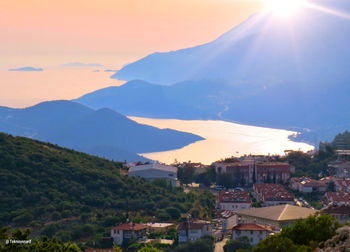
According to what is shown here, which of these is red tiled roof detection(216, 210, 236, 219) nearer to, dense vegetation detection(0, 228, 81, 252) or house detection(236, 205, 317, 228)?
house detection(236, 205, 317, 228)

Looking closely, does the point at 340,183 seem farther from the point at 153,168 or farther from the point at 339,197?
the point at 153,168

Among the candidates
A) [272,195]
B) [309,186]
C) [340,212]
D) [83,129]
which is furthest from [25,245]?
[83,129]

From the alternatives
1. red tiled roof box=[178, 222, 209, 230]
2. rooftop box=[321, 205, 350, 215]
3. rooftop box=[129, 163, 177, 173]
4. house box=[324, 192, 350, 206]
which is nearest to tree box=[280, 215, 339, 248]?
red tiled roof box=[178, 222, 209, 230]

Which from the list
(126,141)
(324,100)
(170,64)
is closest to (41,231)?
(126,141)

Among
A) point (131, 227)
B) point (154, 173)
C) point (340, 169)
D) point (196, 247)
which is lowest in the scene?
point (196, 247)

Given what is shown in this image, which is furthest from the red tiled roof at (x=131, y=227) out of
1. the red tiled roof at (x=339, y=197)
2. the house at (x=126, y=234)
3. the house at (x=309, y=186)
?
the house at (x=309, y=186)

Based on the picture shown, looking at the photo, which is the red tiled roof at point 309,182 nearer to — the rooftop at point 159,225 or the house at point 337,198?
the house at point 337,198
